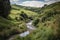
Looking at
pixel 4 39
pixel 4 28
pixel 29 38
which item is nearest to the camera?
pixel 29 38

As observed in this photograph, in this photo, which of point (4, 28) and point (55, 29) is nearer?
point (55, 29)

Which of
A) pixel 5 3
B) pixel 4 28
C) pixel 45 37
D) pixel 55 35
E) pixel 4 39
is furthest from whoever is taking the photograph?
pixel 5 3

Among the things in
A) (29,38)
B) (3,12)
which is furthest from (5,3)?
(29,38)

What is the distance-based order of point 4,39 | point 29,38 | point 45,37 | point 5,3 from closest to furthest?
point 45,37, point 29,38, point 4,39, point 5,3

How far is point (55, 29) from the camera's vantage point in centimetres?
4875

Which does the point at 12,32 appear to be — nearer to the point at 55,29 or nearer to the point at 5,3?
the point at 5,3

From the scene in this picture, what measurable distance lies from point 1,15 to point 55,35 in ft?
203

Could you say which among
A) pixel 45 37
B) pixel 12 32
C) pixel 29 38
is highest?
pixel 45 37

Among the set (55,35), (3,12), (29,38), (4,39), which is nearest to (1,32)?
(4,39)

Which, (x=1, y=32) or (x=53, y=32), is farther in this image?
(x=1, y=32)

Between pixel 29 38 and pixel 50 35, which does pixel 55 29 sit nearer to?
pixel 50 35

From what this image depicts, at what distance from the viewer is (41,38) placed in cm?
5291

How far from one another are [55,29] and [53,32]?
88 cm

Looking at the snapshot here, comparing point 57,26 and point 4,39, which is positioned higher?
point 57,26
